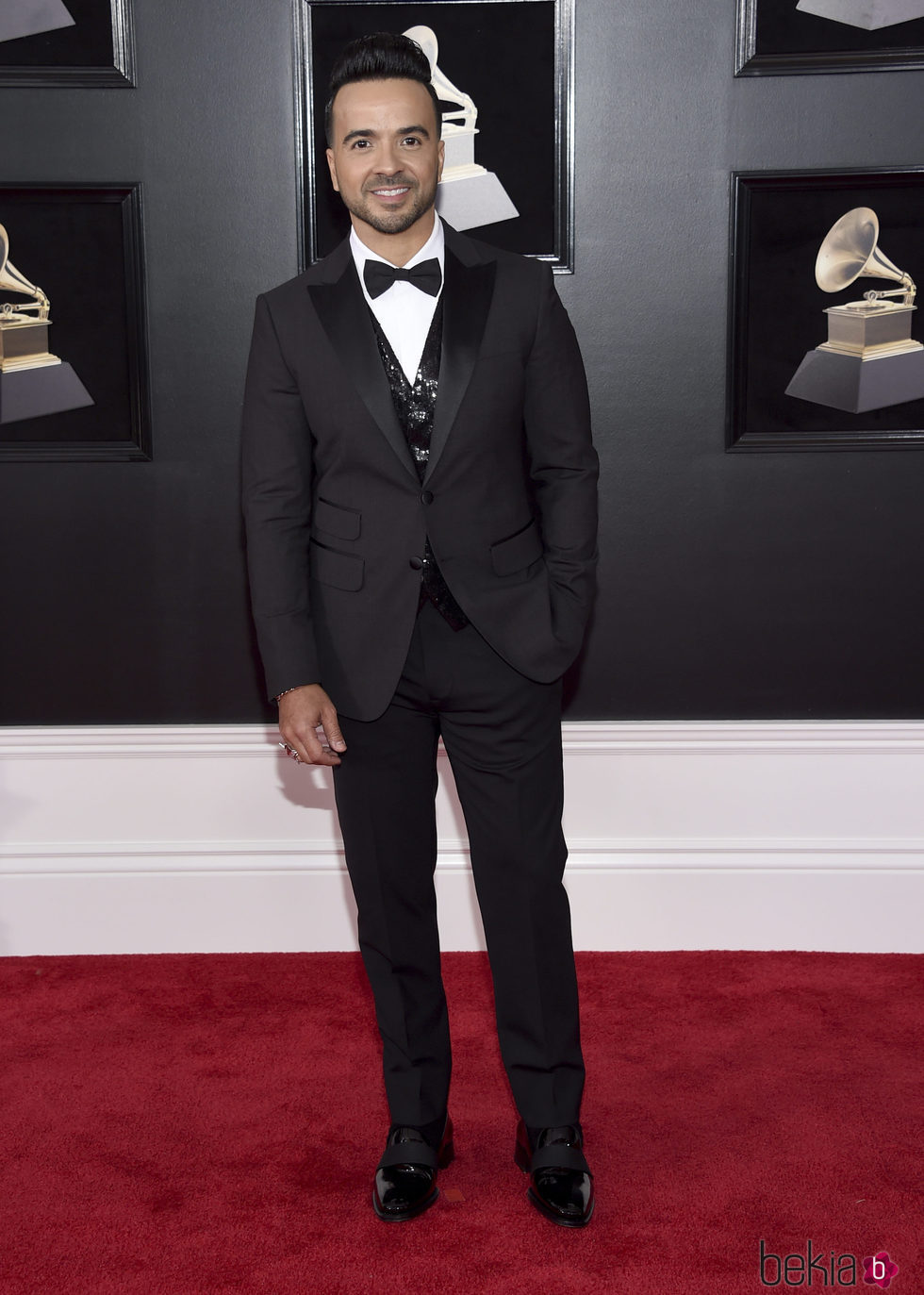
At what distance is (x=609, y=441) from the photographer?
310 cm

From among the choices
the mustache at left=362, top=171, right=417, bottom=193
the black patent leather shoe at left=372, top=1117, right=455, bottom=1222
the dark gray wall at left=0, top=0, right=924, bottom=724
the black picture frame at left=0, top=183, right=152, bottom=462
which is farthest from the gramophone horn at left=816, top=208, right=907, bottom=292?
the black patent leather shoe at left=372, top=1117, right=455, bottom=1222

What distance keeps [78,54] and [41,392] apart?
80cm

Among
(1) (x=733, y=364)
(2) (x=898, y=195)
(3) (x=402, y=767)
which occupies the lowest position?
(3) (x=402, y=767)

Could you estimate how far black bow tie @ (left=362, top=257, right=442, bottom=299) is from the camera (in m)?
2.07

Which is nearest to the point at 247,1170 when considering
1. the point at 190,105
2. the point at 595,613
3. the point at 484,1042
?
the point at 484,1042

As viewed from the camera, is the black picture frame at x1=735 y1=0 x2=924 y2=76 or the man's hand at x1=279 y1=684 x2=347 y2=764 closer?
the man's hand at x1=279 y1=684 x2=347 y2=764

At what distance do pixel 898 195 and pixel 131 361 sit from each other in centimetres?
190

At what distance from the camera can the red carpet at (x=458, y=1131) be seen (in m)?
2.06

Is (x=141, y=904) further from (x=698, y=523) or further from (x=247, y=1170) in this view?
(x=698, y=523)

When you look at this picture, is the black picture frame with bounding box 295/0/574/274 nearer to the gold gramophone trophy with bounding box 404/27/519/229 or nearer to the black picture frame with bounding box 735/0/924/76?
the gold gramophone trophy with bounding box 404/27/519/229

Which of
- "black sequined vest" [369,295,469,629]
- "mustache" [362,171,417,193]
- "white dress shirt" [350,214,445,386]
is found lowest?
"black sequined vest" [369,295,469,629]

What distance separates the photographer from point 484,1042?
282 centimetres

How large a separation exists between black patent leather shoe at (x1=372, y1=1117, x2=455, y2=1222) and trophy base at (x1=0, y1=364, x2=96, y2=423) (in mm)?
1908

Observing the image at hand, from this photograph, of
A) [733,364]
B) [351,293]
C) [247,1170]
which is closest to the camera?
[351,293]
